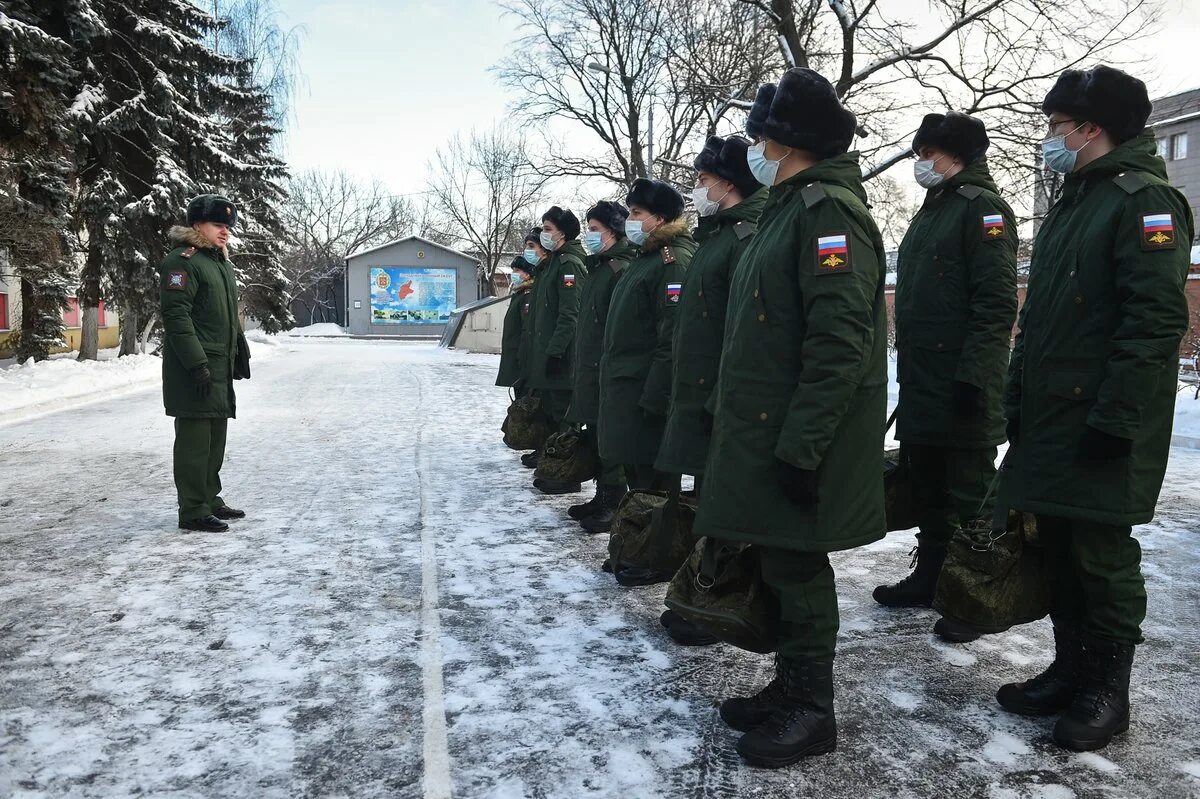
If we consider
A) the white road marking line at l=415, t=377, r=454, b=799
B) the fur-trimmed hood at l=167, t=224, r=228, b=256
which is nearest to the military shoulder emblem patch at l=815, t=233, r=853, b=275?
the white road marking line at l=415, t=377, r=454, b=799

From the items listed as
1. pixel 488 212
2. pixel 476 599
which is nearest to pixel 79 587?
pixel 476 599

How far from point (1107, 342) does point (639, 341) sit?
2.71m

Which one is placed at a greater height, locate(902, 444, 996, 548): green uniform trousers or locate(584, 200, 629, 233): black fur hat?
locate(584, 200, 629, 233): black fur hat

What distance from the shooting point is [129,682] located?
11.5ft

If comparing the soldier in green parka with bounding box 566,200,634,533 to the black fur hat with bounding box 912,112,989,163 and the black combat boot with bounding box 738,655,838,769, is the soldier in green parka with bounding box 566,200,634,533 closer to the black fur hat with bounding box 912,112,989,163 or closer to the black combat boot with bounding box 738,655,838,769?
the black fur hat with bounding box 912,112,989,163

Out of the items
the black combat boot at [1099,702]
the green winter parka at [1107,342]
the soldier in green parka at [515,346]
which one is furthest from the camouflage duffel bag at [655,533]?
the soldier in green parka at [515,346]

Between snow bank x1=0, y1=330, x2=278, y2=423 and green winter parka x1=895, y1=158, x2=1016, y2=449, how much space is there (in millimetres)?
11343

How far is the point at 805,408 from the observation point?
2715 millimetres

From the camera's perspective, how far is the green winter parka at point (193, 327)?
5676mm

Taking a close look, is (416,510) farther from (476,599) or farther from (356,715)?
(356,715)

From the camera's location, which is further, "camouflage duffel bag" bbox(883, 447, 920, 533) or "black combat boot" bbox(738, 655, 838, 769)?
"camouflage duffel bag" bbox(883, 447, 920, 533)

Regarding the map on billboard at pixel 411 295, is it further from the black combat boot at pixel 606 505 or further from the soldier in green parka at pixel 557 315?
the black combat boot at pixel 606 505

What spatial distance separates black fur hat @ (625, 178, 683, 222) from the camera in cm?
527

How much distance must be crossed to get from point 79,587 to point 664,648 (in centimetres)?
307
